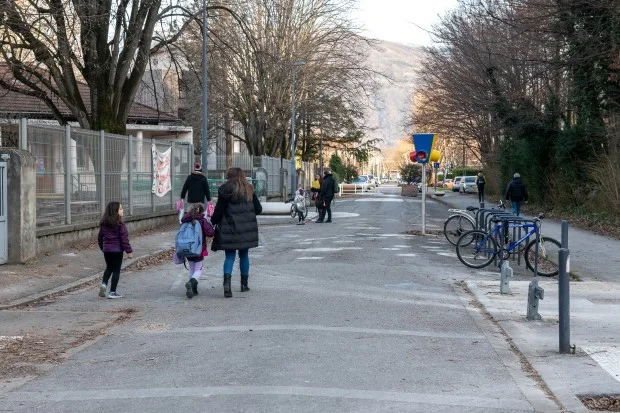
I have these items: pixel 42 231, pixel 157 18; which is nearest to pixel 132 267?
pixel 42 231

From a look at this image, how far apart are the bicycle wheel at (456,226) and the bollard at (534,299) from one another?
8740mm

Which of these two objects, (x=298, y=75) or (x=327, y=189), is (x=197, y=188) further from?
(x=298, y=75)

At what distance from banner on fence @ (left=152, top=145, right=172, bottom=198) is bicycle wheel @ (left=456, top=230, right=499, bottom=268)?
11658mm

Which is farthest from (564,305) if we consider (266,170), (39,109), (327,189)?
(266,170)

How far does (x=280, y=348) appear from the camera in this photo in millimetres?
7965

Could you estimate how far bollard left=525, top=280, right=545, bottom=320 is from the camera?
9.55 m

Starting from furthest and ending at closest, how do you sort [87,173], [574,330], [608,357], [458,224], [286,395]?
1. [458,224]
2. [87,173]
3. [574,330]
4. [608,357]
5. [286,395]

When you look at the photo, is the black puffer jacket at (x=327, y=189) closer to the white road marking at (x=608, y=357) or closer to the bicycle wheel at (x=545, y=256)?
the bicycle wheel at (x=545, y=256)

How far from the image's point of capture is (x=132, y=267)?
15828 mm

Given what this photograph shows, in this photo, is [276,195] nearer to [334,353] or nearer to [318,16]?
[318,16]

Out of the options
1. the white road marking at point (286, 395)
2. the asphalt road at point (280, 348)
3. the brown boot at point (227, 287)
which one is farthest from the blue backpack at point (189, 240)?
the white road marking at point (286, 395)

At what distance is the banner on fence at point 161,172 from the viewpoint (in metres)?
25.0

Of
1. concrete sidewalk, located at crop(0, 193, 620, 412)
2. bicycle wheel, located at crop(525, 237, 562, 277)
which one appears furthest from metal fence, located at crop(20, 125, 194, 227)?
bicycle wheel, located at crop(525, 237, 562, 277)

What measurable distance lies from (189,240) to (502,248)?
5.53 metres
